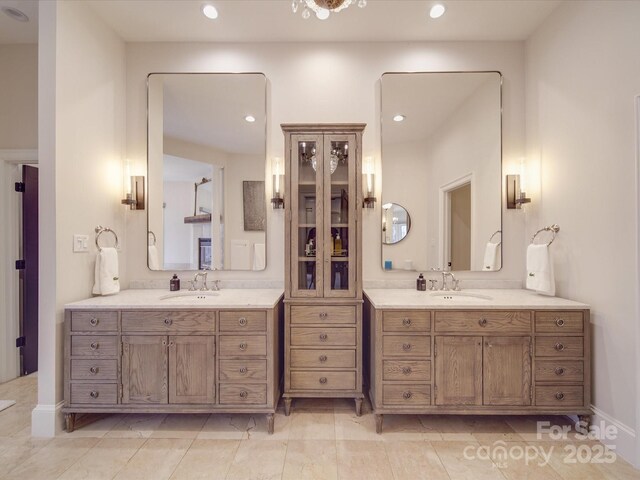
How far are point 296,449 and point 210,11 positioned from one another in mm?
3051

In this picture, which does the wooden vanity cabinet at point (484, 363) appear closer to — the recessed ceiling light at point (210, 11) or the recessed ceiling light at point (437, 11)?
the recessed ceiling light at point (437, 11)

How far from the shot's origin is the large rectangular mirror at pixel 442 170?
2594mm

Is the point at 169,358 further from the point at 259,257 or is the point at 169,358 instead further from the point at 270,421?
the point at 259,257

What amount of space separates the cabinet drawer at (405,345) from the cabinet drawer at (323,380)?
1.11ft

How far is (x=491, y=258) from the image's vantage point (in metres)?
2.62

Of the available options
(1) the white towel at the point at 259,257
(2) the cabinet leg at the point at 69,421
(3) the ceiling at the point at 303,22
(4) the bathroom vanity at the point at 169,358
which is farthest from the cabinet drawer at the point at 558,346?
(2) the cabinet leg at the point at 69,421

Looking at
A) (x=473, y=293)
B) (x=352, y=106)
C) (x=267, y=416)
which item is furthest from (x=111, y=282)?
(x=473, y=293)

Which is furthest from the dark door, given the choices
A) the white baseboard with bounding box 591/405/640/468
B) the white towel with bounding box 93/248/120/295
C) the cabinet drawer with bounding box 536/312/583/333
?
the white baseboard with bounding box 591/405/640/468

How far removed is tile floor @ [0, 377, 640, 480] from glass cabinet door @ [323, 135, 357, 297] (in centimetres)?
91

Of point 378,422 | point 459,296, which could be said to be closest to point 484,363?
point 459,296

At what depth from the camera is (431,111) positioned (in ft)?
8.54

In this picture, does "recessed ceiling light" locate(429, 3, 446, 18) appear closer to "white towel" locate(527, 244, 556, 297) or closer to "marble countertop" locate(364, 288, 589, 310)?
"white towel" locate(527, 244, 556, 297)

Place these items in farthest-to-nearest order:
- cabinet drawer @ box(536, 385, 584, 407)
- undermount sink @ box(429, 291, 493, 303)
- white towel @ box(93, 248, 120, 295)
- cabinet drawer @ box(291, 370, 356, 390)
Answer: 1. undermount sink @ box(429, 291, 493, 303)
2. white towel @ box(93, 248, 120, 295)
3. cabinet drawer @ box(291, 370, 356, 390)
4. cabinet drawer @ box(536, 385, 584, 407)

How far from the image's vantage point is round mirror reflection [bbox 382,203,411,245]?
8.57 ft
